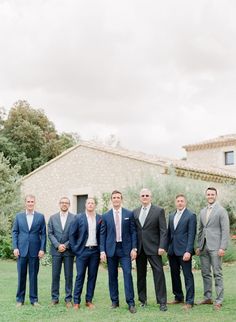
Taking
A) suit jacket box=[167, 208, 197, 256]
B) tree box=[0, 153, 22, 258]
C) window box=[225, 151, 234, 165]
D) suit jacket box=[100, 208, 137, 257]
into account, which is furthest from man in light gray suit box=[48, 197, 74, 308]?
window box=[225, 151, 234, 165]

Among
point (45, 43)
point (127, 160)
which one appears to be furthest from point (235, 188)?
point (45, 43)

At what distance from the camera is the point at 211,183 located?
Answer: 20797 mm

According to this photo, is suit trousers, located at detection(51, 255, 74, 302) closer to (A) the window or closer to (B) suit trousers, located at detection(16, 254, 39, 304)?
(B) suit trousers, located at detection(16, 254, 39, 304)

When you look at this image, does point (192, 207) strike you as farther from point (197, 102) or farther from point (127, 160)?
point (197, 102)

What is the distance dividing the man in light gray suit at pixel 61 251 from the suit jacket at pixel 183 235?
1.67 meters

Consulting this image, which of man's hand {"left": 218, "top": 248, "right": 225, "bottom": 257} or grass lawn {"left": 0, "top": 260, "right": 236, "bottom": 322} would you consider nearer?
grass lawn {"left": 0, "top": 260, "right": 236, "bottom": 322}

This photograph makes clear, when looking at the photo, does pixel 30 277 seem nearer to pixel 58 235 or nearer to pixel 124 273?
pixel 58 235

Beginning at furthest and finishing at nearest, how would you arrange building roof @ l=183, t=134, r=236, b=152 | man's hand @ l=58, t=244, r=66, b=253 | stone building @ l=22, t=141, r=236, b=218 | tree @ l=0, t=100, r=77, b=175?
tree @ l=0, t=100, r=77, b=175 → building roof @ l=183, t=134, r=236, b=152 → stone building @ l=22, t=141, r=236, b=218 → man's hand @ l=58, t=244, r=66, b=253

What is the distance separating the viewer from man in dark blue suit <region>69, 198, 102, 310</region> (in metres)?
8.18

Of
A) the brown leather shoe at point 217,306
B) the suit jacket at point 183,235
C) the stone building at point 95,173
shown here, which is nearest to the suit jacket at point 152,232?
the suit jacket at point 183,235

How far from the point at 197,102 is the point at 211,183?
22.4ft

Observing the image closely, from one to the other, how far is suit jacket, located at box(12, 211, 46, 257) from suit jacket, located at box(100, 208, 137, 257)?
111 cm

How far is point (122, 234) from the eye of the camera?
807cm

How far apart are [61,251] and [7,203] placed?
34.7ft
